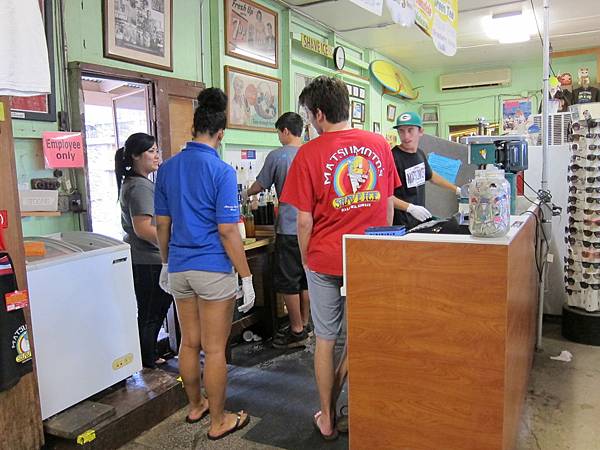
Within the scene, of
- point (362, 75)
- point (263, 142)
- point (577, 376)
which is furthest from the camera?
point (362, 75)

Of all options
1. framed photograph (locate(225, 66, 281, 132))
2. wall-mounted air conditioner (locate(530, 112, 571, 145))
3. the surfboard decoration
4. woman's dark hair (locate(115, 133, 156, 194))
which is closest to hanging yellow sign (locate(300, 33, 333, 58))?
A: framed photograph (locate(225, 66, 281, 132))

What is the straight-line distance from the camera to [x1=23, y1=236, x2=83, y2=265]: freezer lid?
2229 millimetres

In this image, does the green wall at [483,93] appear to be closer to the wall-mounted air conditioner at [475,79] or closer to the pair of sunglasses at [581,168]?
the wall-mounted air conditioner at [475,79]

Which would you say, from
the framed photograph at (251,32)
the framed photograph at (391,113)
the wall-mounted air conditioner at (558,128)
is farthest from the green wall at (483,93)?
the framed photograph at (251,32)

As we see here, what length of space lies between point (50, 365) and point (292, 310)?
5.87 ft

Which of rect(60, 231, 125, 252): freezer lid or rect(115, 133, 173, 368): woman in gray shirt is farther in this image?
rect(115, 133, 173, 368): woman in gray shirt

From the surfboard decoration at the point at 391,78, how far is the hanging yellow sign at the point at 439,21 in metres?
3.20

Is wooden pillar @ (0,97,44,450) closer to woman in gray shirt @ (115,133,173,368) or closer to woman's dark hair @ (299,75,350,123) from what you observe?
woman in gray shirt @ (115,133,173,368)

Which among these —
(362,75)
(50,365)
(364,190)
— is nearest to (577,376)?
(364,190)

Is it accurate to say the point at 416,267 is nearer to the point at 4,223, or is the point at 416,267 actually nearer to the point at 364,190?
the point at 364,190

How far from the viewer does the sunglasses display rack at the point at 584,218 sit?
3.34m

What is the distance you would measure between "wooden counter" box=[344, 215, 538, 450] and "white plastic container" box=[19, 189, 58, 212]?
1755 millimetres

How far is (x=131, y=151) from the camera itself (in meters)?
2.90

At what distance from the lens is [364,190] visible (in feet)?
7.13
